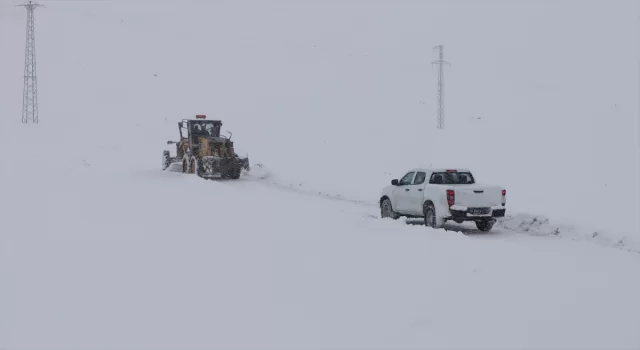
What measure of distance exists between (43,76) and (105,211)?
4495 cm

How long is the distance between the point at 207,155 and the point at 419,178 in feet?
43.7

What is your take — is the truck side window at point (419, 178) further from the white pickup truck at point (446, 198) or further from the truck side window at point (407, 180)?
the truck side window at point (407, 180)

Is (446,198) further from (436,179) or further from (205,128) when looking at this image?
(205,128)

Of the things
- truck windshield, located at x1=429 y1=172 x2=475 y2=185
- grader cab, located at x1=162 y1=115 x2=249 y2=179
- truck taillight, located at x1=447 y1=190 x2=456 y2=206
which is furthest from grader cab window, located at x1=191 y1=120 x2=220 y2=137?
truck taillight, located at x1=447 y1=190 x2=456 y2=206

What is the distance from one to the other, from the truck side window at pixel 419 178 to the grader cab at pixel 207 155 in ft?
38.7

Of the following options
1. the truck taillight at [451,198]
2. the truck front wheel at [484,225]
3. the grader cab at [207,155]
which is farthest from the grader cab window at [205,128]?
the truck taillight at [451,198]

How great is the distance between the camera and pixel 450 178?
56.7 ft

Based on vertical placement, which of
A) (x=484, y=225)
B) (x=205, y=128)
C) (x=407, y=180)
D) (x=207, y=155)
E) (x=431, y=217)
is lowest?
(x=484, y=225)

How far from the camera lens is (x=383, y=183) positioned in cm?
2888

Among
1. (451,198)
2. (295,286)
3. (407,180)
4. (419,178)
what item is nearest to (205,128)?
(407,180)

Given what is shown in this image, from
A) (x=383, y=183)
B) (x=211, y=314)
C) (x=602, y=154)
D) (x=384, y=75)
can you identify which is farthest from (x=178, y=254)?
(x=384, y=75)

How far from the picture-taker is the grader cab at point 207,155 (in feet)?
90.8

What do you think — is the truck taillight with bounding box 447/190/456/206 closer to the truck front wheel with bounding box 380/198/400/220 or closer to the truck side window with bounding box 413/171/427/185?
the truck side window with bounding box 413/171/427/185

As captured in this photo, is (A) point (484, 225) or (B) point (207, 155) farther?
(B) point (207, 155)
